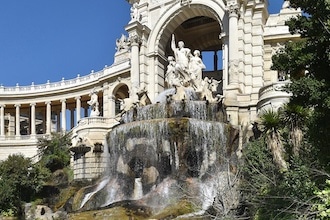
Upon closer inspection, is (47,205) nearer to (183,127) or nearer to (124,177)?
(124,177)

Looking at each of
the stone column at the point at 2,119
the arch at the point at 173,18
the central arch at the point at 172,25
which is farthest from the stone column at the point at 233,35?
the stone column at the point at 2,119

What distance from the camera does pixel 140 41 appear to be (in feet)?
136

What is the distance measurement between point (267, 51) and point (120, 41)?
19.2 m

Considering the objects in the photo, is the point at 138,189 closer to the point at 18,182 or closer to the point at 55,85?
the point at 18,182

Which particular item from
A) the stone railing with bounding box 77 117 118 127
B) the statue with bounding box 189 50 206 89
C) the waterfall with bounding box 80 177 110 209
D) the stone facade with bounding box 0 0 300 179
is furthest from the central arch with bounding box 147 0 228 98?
the waterfall with bounding box 80 177 110 209

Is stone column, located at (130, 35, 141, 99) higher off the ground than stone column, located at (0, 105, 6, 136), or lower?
higher

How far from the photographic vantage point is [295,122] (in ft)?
65.1

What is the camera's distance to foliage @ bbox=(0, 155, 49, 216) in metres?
33.8

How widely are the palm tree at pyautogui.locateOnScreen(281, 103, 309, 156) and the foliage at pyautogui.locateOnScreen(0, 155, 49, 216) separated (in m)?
19.7

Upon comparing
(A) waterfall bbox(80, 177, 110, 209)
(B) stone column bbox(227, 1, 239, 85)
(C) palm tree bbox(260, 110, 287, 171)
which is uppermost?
(B) stone column bbox(227, 1, 239, 85)

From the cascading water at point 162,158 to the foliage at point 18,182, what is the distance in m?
6.24

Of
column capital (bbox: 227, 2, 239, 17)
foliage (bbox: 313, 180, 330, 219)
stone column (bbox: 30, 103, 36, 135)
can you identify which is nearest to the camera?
foliage (bbox: 313, 180, 330, 219)

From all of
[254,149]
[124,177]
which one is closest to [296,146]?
[254,149]

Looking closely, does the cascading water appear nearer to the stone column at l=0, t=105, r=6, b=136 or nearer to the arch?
the arch
